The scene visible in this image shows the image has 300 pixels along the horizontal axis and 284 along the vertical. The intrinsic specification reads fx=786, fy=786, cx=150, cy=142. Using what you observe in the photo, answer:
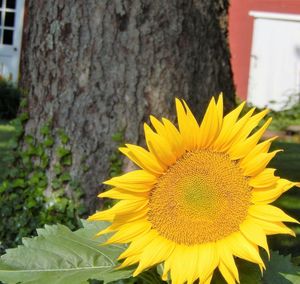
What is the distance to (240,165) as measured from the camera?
1803 mm

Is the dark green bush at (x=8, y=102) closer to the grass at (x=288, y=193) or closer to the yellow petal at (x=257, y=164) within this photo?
the grass at (x=288, y=193)

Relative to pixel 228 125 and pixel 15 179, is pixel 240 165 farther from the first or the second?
pixel 15 179

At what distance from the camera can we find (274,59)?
1630 centimetres

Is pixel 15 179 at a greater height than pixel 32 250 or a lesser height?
lesser

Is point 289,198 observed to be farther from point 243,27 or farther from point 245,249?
point 243,27

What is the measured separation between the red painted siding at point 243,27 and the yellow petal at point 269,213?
1439cm

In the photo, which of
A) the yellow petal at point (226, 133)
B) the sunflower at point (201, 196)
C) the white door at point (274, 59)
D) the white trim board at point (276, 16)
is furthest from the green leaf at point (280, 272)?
the white trim board at point (276, 16)

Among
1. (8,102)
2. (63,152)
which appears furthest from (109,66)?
(8,102)

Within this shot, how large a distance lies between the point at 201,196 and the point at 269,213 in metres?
0.16

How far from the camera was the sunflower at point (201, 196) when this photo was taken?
1768 mm

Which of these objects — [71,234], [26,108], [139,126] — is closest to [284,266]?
[71,234]

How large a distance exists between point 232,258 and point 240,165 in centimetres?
21

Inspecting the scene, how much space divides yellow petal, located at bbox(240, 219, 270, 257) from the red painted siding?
14410 millimetres

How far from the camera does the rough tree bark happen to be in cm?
473
